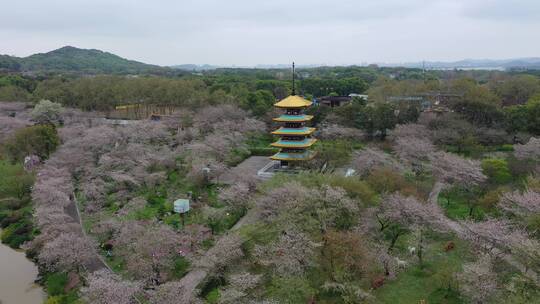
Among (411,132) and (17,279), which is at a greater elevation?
A: (411,132)

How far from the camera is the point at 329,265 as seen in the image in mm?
14242

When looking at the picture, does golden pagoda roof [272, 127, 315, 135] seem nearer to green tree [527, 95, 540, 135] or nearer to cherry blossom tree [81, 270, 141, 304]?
cherry blossom tree [81, 270, 141, 304]

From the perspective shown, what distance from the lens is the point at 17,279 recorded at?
18.0 meters

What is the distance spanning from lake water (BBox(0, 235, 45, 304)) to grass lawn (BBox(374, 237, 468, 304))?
14404 mm

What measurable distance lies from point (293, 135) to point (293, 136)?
1.15 feet

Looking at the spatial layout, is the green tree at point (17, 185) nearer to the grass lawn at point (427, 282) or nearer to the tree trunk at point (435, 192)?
the grass lawn at point (427, 282)

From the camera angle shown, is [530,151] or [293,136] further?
[293,136]

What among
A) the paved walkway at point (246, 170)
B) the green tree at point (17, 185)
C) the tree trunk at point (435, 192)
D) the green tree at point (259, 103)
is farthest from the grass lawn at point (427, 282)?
the green tree at point (259, 103)

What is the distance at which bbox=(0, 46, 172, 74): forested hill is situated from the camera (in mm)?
118613

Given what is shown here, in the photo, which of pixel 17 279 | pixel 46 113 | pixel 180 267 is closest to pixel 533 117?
pixel 180 267

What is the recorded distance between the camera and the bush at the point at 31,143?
30.4 metres

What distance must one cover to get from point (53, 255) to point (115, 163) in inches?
463

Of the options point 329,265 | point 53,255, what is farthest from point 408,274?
point 53,255

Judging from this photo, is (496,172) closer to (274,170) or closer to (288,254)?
(274,170)
